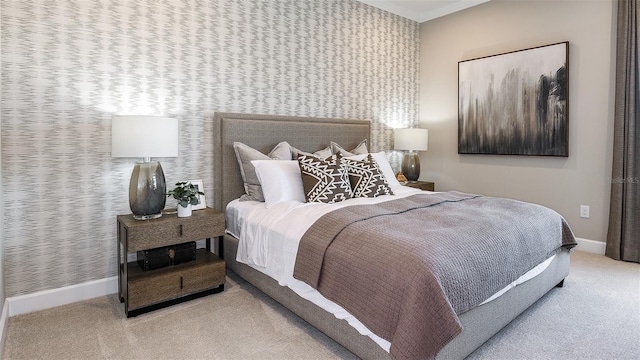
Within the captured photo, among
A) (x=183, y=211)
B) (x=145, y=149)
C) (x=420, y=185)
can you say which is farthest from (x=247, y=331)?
(x=420, y=185)

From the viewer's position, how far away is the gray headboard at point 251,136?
318 cm

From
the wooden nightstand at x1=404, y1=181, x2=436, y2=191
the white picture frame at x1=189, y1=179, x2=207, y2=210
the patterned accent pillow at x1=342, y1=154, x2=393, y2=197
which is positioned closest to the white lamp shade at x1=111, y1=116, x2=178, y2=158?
the white picture frame at x1=189, y1=179, x2=207, y2=210

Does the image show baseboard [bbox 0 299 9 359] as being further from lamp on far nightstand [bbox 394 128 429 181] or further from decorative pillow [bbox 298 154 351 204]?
lamp on far nightstand [bbox 394 128 429 181]

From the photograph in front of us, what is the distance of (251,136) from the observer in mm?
3326

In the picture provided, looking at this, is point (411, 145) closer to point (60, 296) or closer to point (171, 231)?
point (171, 231)

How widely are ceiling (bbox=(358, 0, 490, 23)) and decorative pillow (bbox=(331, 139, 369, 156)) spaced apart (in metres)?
1.67

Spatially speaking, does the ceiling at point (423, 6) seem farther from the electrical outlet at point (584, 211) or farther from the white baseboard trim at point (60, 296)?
the white baseboard trim at point (60, 296)

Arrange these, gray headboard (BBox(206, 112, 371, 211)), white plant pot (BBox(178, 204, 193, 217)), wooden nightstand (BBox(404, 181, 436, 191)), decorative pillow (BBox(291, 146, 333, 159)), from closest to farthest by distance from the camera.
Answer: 1. white plant pot (BBox(178, 204, 193, 217))
2. gray headboard (BBox(206, 112, 371, 211))
3. decorative pillow (BBox(291, 146, 333, 159))
4. wooden nightstand (BBox(404, 181, 436, 191))

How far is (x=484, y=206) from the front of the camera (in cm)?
266

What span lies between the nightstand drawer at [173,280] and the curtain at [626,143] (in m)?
3.51

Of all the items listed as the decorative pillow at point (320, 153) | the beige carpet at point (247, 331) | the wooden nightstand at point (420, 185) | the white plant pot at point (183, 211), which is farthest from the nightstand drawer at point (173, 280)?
the wooden nightstand at point (420, 185)

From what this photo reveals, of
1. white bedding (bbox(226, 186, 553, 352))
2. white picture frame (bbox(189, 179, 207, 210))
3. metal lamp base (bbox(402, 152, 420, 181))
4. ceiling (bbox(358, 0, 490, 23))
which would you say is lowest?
white bedding (bbox(226, 186, 553, 352))

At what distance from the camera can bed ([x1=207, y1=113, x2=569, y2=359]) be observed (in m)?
1.79

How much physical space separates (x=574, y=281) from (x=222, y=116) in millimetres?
3146
